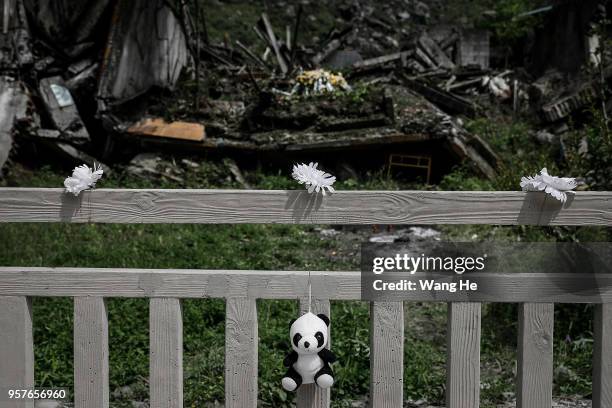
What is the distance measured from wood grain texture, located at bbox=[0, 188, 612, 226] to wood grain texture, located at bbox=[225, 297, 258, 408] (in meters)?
0.30

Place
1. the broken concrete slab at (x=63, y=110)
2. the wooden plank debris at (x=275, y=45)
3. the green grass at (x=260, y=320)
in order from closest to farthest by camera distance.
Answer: the green grass at (x=260, y=320)
the broken concrete slab at (x=63, y=110)
the wooden plank debris at (x=275, y=45)

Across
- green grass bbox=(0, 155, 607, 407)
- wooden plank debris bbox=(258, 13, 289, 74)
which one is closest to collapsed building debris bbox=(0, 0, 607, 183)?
wooden plank debris bbox=(258, 13, 289, 74)

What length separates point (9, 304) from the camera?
2334 millimetres

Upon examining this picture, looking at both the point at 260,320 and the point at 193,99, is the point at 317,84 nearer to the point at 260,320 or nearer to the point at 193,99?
the point at 193,99

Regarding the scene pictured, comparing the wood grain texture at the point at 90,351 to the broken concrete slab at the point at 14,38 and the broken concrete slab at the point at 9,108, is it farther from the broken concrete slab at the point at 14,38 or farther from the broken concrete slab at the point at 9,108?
the broken concrete slab at the point at 14,38

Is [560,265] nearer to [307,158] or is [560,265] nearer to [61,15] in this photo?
[307,158]

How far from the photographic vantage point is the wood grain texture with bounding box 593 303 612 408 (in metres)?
2.25

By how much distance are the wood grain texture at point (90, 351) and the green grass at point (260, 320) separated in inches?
42.9

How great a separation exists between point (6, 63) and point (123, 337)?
5.45 m

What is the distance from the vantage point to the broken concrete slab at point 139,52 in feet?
27.9

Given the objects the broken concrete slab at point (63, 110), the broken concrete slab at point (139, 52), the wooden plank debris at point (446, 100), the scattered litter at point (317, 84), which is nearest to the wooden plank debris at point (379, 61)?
the wooden plank debris at point (446, 100)

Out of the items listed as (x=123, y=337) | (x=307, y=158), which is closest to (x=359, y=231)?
(x=307, y=158)

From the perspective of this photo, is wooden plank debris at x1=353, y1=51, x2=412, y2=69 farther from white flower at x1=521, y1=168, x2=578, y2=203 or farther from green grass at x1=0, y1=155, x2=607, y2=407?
white flower at x1=521, y1=168, x2=578, y2=203

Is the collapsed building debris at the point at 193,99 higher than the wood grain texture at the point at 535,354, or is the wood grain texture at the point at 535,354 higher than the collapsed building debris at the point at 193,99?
the collapsed building debris at the point at 193,99
